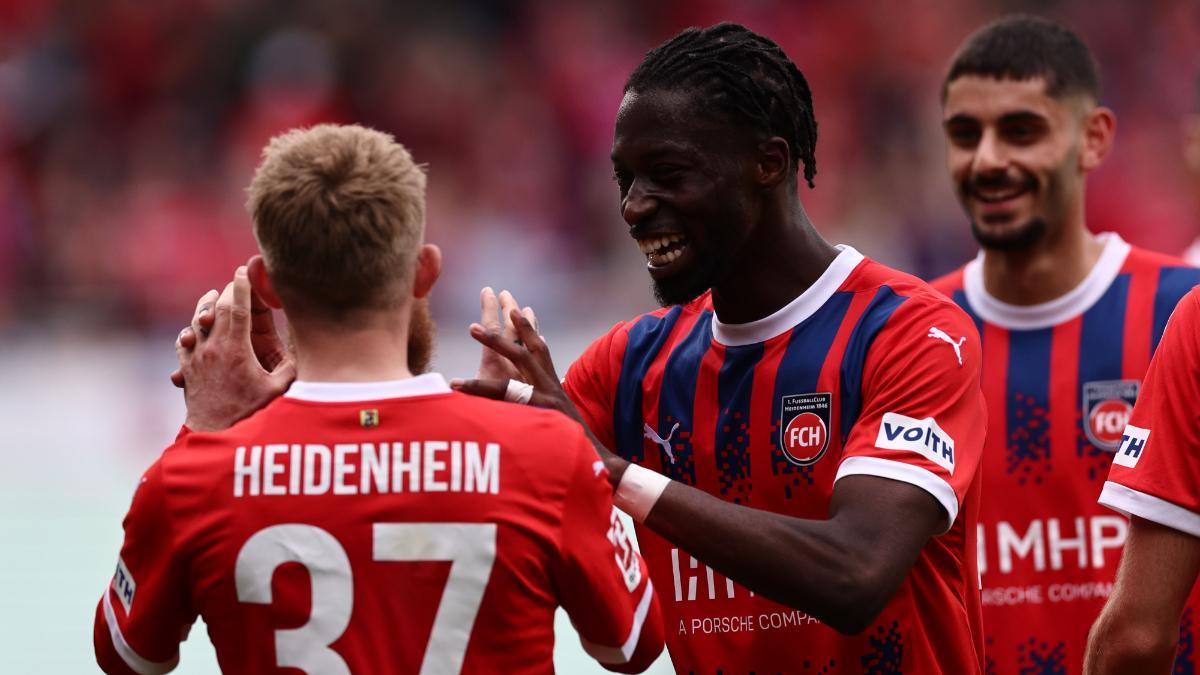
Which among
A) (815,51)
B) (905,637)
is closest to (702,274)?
(905,637)

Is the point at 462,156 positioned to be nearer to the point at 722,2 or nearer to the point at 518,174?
the point at 518,174

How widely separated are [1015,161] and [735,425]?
1636mm

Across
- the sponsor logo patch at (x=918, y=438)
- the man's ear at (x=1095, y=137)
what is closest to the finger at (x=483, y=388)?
the sponsor logo patch at (x=918, y=438)

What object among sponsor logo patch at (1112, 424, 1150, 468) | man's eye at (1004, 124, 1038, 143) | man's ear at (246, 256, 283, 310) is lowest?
sponsor logo patch at (1112, 424, 1150, 468)

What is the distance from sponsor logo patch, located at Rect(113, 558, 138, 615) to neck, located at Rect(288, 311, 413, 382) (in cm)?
40

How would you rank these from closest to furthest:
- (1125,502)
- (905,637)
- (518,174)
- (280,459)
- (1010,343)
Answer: (280,459) → (1125,502) → (905,637) → (1010,343) → (518,174)

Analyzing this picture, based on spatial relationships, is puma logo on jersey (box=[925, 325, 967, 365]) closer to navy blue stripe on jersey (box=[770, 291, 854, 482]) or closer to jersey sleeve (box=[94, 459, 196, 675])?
navy blue stripe on jersey (box=[770, 291, 854, 482])

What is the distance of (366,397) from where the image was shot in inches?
102

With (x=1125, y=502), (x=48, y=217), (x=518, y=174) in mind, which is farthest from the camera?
(x=518, y=174)

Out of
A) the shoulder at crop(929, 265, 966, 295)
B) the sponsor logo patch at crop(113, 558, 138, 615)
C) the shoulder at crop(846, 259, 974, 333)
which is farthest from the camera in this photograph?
the shoulder at crop(929, 265, 966, 295)

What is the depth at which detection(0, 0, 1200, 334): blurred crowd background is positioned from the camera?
1127 cm

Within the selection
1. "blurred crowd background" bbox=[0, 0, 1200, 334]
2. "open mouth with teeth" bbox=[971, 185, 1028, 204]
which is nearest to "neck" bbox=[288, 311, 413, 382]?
"open mouth with teeth" bbox=[971, 185, 1028, 204]

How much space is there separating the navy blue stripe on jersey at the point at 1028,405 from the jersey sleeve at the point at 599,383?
54.3 inches

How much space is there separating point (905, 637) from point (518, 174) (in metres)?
9.81
